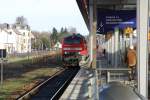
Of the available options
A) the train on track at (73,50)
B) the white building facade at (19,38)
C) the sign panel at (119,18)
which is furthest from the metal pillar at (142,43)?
the white building facade at (19,38)

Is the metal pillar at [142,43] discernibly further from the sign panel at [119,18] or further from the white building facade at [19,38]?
the white building facade at [19,38]

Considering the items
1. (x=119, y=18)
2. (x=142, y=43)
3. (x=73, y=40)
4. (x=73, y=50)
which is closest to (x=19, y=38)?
(x=73, y=40)

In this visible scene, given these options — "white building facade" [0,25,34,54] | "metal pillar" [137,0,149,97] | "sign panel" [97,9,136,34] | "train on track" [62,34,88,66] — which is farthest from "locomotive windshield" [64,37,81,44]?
"white building facade" [0,25,34,54]

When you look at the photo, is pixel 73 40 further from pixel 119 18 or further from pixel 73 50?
pixel 119 18

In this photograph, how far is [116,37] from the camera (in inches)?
1473

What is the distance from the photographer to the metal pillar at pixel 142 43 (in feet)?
41.7

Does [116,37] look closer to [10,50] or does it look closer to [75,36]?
[75,36]

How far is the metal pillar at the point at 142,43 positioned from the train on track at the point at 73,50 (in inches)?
1542

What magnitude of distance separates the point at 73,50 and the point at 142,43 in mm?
40284

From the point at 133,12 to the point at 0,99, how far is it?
952cm

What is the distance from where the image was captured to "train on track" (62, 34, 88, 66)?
5266cm

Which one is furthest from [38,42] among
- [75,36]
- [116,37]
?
[116,37]

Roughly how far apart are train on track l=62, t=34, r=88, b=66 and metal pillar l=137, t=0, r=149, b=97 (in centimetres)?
3917

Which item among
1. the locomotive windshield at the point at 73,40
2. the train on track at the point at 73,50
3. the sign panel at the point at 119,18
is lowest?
the train on track at the point at 73,50
